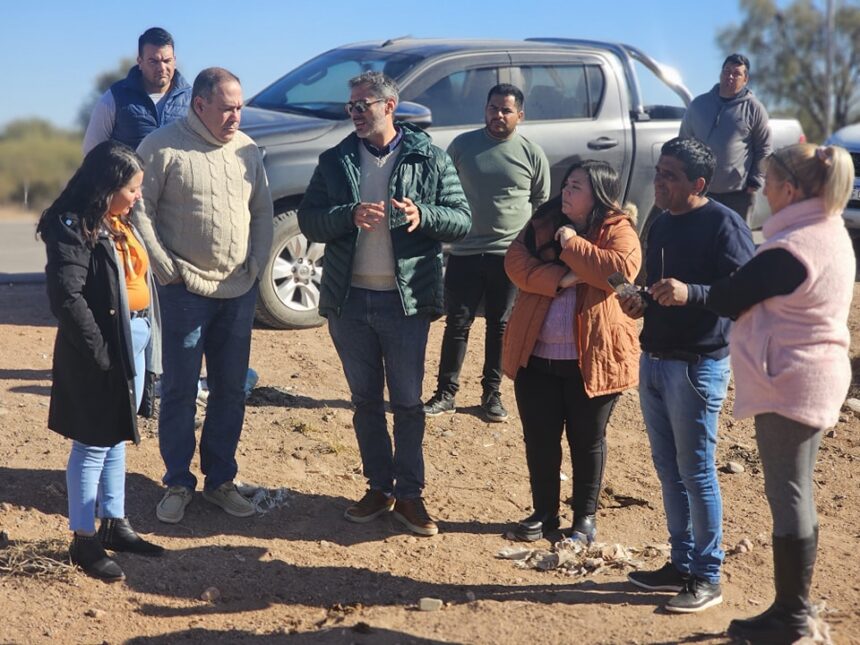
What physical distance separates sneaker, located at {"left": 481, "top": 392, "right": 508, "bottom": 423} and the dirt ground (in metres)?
0.07

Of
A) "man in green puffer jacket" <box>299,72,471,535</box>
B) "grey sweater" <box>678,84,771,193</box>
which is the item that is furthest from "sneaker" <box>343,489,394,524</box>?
"grey sweater" <box>678,84,771,193</box>

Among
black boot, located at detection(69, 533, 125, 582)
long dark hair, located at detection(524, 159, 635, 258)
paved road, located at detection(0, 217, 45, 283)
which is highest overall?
long dark hair, located at detection(524, 159, 635, 258)

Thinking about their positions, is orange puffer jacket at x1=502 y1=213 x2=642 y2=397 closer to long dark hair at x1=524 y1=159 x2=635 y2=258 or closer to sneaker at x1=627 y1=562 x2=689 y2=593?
long dark hair at x1=524 y1=159 x2=635 y2=258

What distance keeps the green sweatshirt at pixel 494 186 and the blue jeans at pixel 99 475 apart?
2.68 m

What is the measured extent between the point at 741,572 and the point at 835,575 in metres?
0.43

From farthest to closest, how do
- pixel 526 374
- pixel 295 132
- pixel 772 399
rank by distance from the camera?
pixel 295 132, pixel 526 374, pixel 772 399

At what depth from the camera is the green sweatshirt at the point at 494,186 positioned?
24.0 ft

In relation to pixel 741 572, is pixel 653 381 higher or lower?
higher

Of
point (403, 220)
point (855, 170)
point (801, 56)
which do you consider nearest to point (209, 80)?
point (403, 220)

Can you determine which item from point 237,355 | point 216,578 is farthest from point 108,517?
point 237,355

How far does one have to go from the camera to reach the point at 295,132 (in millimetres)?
8945

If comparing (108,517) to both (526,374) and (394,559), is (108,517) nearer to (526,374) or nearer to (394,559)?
(394,559)

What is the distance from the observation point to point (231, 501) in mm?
5891

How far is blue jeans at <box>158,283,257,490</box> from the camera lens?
561 centimetres
